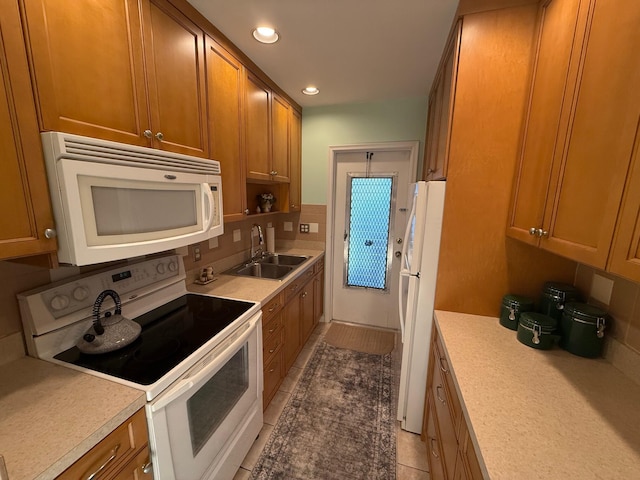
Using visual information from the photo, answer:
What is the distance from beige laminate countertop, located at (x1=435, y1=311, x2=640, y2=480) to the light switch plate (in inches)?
10.3

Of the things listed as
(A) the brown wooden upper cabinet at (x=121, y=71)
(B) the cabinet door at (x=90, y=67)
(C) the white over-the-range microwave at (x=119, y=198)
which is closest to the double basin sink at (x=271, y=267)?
(C) the white over-the-range microwave at (x=119, y=198)

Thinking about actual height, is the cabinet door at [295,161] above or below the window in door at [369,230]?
above

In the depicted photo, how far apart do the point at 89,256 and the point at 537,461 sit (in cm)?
142

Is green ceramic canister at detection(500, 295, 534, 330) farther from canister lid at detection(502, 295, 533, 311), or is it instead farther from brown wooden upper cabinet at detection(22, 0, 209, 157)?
brown wooden upper cabinet at detection(22, 0, 209, 157)

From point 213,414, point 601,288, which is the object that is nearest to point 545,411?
point 601,288

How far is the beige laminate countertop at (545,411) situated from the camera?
653mm

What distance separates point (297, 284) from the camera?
227 centimetres

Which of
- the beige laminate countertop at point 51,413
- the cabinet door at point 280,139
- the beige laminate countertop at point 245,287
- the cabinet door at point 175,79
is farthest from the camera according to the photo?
the cabinet door at point 280,139

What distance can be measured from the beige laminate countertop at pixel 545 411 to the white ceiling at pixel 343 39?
1693 millimetres

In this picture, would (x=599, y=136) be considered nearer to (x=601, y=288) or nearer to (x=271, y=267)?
(x=601, y=288)

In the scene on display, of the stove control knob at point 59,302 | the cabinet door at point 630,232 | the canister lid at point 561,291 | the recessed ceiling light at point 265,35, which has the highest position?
the recessed ceiling light at point 265,35

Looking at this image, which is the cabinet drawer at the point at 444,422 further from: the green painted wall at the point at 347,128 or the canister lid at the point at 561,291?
the green painted wall at the point at 347,128

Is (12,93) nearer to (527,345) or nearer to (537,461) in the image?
(537,461)

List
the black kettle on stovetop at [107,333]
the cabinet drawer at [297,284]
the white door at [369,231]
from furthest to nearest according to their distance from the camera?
the white door at [369,231] → the cabinet drawer at [297,284] → the black kettle on stovetop at [107,333]
